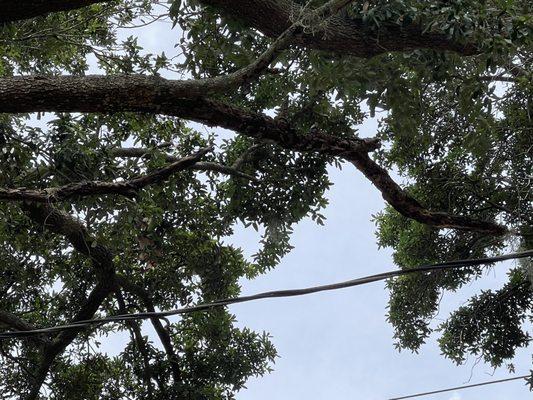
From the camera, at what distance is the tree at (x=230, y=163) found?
6871 mm

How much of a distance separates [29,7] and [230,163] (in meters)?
5.18

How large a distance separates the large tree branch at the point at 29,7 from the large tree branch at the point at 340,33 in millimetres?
2034

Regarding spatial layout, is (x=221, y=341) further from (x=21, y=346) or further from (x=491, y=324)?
(x=491, y=324)

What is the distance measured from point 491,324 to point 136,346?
20.0 feet

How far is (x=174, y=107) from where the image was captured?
5988 millimetres

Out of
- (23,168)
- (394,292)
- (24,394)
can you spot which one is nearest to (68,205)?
(23,168)

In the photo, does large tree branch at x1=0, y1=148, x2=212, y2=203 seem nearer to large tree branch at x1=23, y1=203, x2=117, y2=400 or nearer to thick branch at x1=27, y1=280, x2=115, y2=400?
large tree branch at x1=23, y1=203, x2=117, y2=400

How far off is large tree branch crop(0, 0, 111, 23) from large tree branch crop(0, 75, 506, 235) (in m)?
0.59

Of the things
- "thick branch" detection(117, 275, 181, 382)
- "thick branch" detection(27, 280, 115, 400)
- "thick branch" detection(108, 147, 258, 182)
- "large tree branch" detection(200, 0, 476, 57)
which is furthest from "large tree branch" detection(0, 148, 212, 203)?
"thick branch" detection(117, 275, 181, 382)

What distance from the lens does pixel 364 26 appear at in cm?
758

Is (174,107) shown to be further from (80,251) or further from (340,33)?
(80,251)

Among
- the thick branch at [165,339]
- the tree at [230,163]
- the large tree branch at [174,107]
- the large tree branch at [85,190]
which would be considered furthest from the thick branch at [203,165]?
the large tree branch at [85,190]

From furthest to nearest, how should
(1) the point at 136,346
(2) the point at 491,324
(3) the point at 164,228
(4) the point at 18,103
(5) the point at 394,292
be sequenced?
1. (5) the point at 394,292
2. (2) the point at 491,324
3. (1) the point at 136,346
4. (3) the point at 164,228
5. (4) the point at 18,103

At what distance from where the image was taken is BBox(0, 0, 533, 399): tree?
687cm
